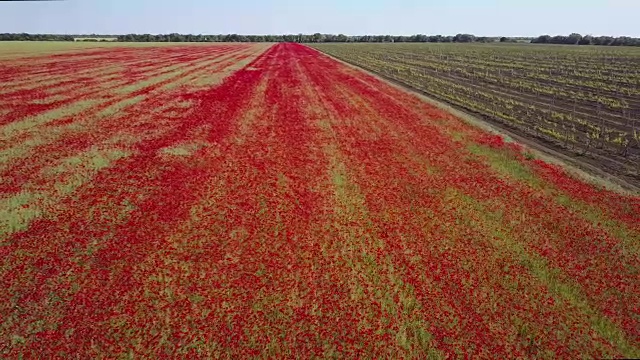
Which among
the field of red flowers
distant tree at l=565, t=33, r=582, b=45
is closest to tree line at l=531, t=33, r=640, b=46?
distant tree at l=565, t=33, r=582, b=45

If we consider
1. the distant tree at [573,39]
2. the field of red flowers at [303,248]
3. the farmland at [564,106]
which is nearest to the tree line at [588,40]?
the distant tree at [573,39]

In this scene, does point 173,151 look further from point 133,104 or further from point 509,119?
point 509,119

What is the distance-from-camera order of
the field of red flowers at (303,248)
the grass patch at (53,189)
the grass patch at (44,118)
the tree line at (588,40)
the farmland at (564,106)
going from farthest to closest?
the tree line at (588,40)
the grass patch at (44,118)
the farmland at (564,106)
the grass patch at (53,189)
the field of red flowers at (303,248)

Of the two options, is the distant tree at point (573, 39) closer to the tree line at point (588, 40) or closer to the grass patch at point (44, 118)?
the tree line at point (588, 40)

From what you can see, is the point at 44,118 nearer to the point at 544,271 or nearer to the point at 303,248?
the point at 303,248

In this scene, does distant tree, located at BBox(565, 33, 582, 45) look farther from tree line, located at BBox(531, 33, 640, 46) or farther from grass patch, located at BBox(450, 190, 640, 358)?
grass patch, located at BBox(450, 190, 640, 358)

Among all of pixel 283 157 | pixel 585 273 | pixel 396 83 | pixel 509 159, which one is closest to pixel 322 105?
pixel 283 157

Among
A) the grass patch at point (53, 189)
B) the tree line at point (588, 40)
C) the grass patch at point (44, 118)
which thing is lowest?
the grass patch at point (53, 189)

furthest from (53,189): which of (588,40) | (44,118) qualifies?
(588,40)

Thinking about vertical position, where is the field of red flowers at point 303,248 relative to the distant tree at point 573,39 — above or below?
below
